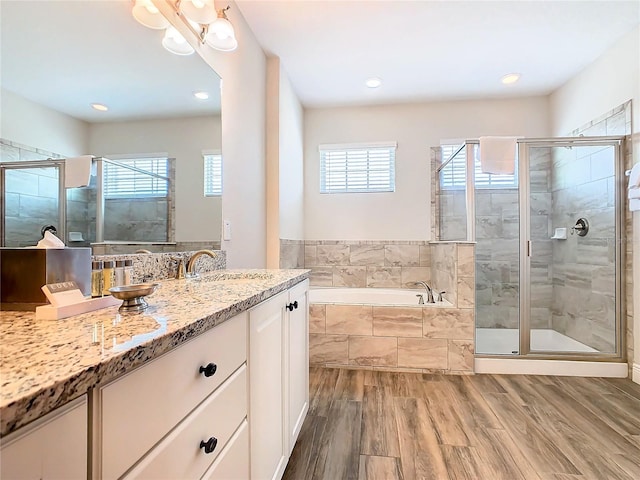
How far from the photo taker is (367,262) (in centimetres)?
378

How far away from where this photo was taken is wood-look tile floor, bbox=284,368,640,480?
58.8 inches

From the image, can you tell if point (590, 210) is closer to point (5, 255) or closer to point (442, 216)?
point (442, 216)

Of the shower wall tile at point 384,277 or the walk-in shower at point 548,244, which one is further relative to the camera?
the shower wall tile at point 384,277

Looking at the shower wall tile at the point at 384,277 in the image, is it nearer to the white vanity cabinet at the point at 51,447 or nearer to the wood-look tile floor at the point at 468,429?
the wood-look tile floor at the point at 468,429

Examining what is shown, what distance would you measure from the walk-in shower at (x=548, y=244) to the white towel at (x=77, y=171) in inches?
105

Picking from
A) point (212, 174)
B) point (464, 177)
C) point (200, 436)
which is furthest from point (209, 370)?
point (464, 177)

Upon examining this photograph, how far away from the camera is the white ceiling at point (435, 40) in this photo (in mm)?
2205

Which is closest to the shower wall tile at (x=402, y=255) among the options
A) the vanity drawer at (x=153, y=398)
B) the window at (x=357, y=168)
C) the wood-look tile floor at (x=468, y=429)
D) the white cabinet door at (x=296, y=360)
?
the window at (x=357, y=168)

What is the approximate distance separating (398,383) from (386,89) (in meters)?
2.80

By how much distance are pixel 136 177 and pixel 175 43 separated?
73 centimetres

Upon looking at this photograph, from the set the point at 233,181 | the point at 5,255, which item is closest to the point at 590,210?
the point at 233,181

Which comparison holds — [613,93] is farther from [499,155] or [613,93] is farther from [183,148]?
[183,148]

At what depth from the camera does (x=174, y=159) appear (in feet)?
5.21

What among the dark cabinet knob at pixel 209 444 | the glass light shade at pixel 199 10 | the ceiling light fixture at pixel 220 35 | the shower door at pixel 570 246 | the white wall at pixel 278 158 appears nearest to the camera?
the dark cabinet knob at pixel 209 444
